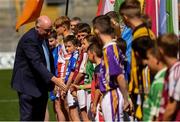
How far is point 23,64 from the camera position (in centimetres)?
1149

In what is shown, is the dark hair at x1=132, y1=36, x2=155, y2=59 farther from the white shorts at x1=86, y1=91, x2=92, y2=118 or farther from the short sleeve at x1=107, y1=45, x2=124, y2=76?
the white shorts at x1=86, y1=91, x2=92, y2=118

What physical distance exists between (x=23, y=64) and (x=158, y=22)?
1.97 meters

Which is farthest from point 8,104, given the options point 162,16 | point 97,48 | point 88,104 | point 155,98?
point 155,98

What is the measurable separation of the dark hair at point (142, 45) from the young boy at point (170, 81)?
825 mm

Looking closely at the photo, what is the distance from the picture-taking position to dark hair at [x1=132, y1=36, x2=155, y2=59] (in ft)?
29.1

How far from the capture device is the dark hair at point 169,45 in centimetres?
791

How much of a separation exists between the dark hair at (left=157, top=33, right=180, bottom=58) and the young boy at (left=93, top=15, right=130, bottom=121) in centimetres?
149

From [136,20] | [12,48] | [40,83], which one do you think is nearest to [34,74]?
[40,83]

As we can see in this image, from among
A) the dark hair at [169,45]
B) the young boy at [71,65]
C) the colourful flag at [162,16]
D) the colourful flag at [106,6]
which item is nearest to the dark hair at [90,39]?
the colourful flag at [106,6]

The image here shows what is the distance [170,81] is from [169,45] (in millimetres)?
342

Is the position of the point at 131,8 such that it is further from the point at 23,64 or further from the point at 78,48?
the point at 78,48

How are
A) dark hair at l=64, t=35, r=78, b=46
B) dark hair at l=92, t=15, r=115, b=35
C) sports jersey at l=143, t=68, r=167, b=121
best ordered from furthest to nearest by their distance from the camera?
dark hair at l=64, t=35, r=78, b=46, dark hair at l=92, t=15, r=115, b=35, sports jersey at l=143, t=68, r=167, b=121

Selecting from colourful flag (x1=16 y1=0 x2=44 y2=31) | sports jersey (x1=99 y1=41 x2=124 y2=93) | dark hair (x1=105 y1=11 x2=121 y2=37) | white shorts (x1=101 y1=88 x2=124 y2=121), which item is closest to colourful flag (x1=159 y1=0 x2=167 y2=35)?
dark hair (x1=105 y1=11 x2=121 y2=37)

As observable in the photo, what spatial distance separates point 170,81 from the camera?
7.90 m
